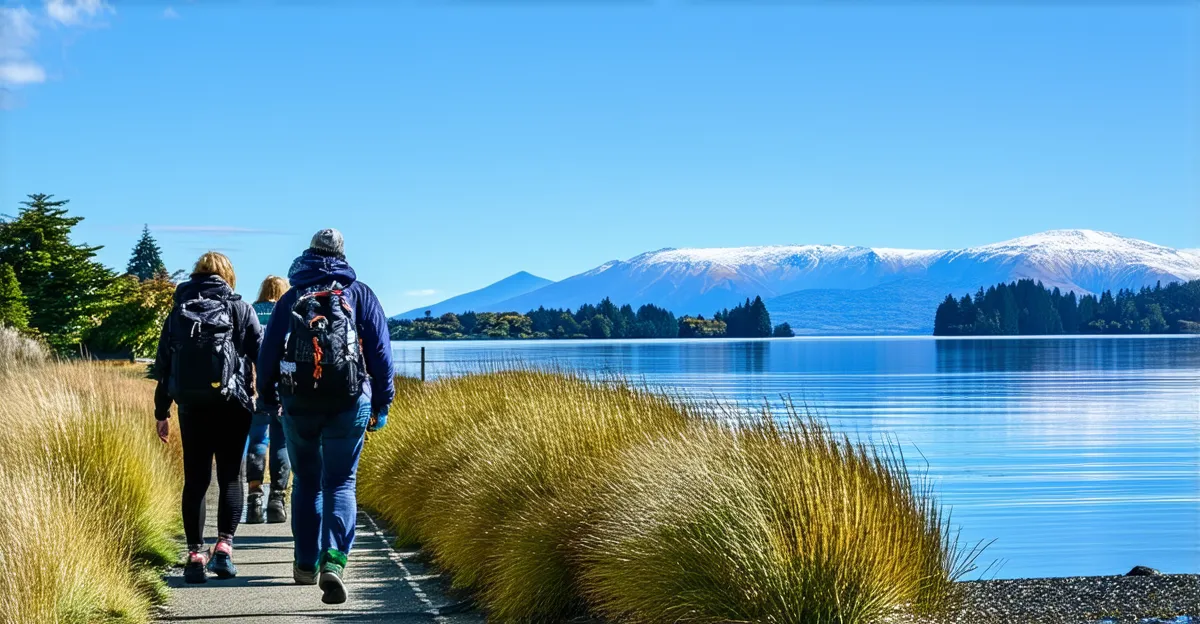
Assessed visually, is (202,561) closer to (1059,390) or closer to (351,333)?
(351,333)

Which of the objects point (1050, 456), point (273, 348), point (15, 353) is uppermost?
point (273, 348)

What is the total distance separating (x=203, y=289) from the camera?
7.86 meters

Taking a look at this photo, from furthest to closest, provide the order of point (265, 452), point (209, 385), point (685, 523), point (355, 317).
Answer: point (265, 452), point (209, 385), point (355, 317), point (685, 523)

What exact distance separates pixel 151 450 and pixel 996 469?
20.8 meters

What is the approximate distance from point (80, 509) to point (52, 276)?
51629 mm

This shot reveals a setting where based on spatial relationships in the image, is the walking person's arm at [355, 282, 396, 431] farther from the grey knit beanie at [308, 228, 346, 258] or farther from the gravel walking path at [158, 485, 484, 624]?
the gravel walking path at [158, 485, 484, 624]

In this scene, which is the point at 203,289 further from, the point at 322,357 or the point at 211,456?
the point at 322,357

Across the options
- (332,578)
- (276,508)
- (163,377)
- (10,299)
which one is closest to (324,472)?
(332,578)

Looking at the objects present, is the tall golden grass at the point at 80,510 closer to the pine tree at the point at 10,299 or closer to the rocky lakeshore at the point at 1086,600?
the rocky lakeshore at the point at 1086,600

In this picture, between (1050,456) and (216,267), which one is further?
(1050,456)

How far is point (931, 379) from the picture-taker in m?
68.2

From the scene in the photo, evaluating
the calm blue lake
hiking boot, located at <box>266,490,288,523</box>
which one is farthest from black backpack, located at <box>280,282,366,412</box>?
hiking boot, located at <box>266,490,288,523</box>

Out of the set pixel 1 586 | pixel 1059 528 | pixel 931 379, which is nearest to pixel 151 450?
pixel 1 586

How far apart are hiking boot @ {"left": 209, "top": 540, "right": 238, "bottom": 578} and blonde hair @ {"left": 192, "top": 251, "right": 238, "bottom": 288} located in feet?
5.38
